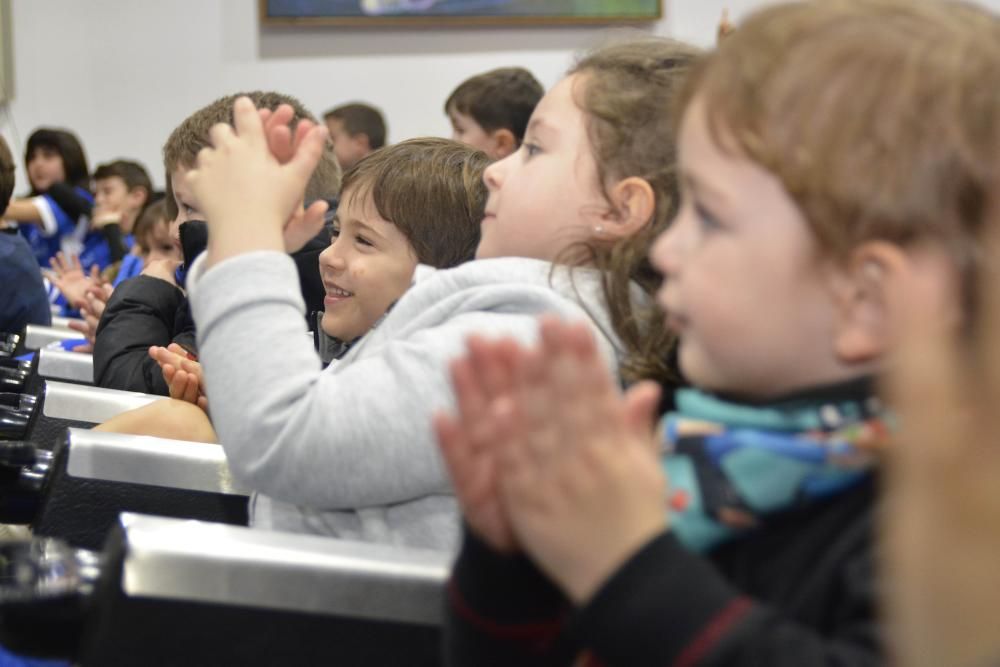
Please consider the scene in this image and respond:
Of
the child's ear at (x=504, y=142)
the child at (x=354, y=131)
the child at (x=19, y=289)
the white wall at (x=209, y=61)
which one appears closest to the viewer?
Result: the child at (x=19, y=289)

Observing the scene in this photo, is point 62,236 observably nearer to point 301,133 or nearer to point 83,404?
point 83,404

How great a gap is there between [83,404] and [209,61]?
3.86 m

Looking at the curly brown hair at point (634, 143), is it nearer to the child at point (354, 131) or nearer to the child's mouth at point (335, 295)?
the child's mouth at point (335, 295)

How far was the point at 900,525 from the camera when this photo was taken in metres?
0.37

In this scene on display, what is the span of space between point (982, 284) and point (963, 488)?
138 millimetres

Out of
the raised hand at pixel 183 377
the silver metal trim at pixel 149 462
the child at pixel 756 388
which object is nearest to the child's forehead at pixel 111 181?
the raised hand at pixel 183 377

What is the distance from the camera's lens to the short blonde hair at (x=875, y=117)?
0.53 m

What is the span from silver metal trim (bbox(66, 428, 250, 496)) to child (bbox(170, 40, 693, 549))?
0.08m

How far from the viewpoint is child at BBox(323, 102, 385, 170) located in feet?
13.6

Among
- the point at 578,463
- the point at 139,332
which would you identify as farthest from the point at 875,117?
the point at 139,332

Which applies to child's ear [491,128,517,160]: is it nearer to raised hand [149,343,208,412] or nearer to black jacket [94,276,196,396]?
black jacket [94,276,196,396]

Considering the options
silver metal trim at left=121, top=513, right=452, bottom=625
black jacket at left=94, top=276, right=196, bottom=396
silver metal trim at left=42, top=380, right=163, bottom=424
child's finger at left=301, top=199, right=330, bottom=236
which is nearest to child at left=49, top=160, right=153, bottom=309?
black jacket at left=94, top=276, right=196, bottom=396

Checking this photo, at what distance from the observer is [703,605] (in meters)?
0.50

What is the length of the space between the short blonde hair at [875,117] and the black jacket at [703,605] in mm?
139
